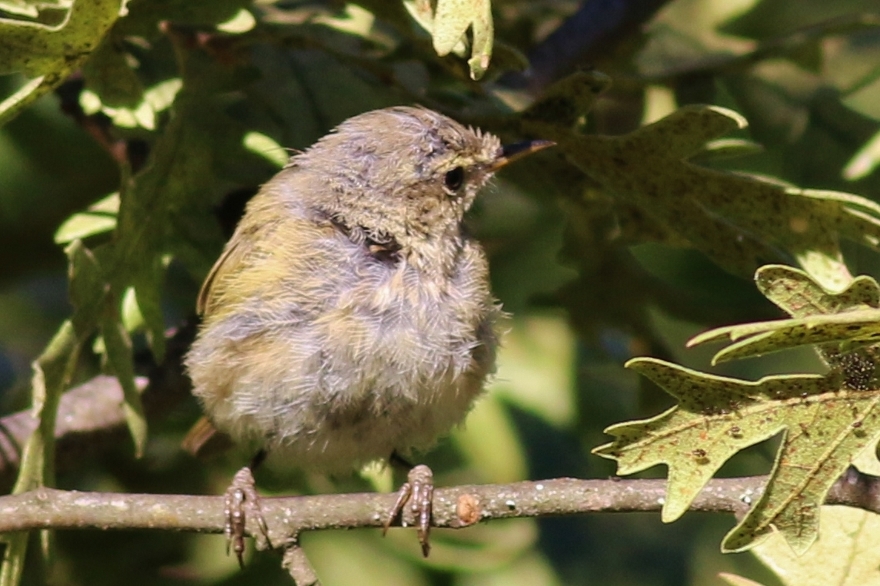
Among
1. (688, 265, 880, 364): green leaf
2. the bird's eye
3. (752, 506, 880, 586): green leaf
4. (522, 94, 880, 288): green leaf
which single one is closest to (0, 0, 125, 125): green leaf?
(522, 94, 880, 288): green leaf

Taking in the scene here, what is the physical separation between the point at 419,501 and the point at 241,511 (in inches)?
16.1

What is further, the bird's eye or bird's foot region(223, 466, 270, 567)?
the bird's eye

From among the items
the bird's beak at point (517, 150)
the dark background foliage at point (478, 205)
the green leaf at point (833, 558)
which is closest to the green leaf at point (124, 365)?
the dark background foliage at point (478, 205)

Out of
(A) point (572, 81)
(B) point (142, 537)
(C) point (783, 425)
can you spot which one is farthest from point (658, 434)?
(B) point (142, 537)

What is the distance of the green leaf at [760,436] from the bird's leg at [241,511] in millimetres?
857

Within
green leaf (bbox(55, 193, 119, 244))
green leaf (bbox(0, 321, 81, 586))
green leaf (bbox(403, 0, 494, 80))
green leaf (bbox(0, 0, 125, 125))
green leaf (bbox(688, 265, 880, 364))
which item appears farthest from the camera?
green leaf (bbox(55, 193, 119, 244))

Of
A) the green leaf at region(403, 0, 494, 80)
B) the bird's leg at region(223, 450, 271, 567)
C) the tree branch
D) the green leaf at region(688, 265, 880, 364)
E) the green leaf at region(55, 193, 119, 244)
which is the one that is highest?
the green leaf at region(403, 0, 494, 80)

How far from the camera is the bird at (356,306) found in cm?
300

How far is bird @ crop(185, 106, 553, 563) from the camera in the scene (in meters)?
3.00

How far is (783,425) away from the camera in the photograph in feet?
6.65

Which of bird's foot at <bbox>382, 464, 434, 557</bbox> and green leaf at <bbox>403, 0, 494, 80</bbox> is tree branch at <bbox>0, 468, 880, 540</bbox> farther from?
green leaf at <bbox>403, 0, 494, 80</bbox>

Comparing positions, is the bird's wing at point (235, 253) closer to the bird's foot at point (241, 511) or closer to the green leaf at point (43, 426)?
the bird's foot at point (241, 511)

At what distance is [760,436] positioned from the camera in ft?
6.68

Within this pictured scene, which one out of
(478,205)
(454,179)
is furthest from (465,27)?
(478,205)
